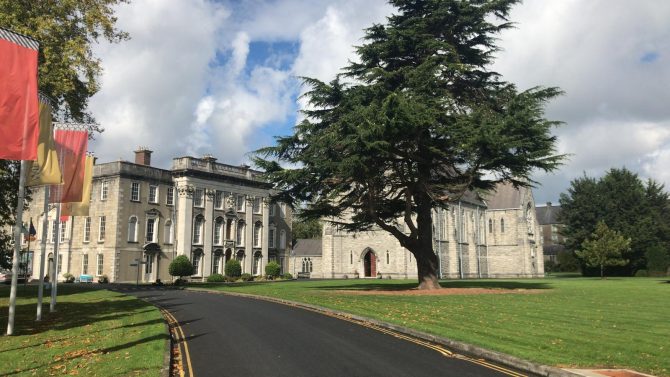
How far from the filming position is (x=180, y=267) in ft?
176

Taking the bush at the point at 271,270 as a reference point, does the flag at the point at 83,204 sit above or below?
above

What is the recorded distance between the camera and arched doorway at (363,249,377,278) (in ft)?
222

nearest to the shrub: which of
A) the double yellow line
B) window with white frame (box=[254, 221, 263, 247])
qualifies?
window with white frame (box=[254, 221, 263, 247])

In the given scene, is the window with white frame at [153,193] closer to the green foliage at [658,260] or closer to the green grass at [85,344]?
the green grass at [85,344]

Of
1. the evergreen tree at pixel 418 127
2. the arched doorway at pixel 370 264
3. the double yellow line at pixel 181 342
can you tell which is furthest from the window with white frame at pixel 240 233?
the double yellow line at pixel 181 342

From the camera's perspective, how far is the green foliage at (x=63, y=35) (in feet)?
74.5

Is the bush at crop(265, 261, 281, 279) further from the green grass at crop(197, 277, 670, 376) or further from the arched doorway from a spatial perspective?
the green grass at crop(197, 277, 670, 376)

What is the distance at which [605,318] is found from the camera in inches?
679

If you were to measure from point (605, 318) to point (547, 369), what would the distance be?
9.33 meters

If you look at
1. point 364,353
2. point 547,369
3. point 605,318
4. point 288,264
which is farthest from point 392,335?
point 288,264

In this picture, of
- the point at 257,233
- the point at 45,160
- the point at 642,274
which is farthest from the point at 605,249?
the point at 45,160

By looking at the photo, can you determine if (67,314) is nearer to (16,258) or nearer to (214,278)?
(16,258)

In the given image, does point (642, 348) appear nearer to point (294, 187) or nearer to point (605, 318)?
point (605, 318)

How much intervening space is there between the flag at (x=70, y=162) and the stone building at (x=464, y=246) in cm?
4998
